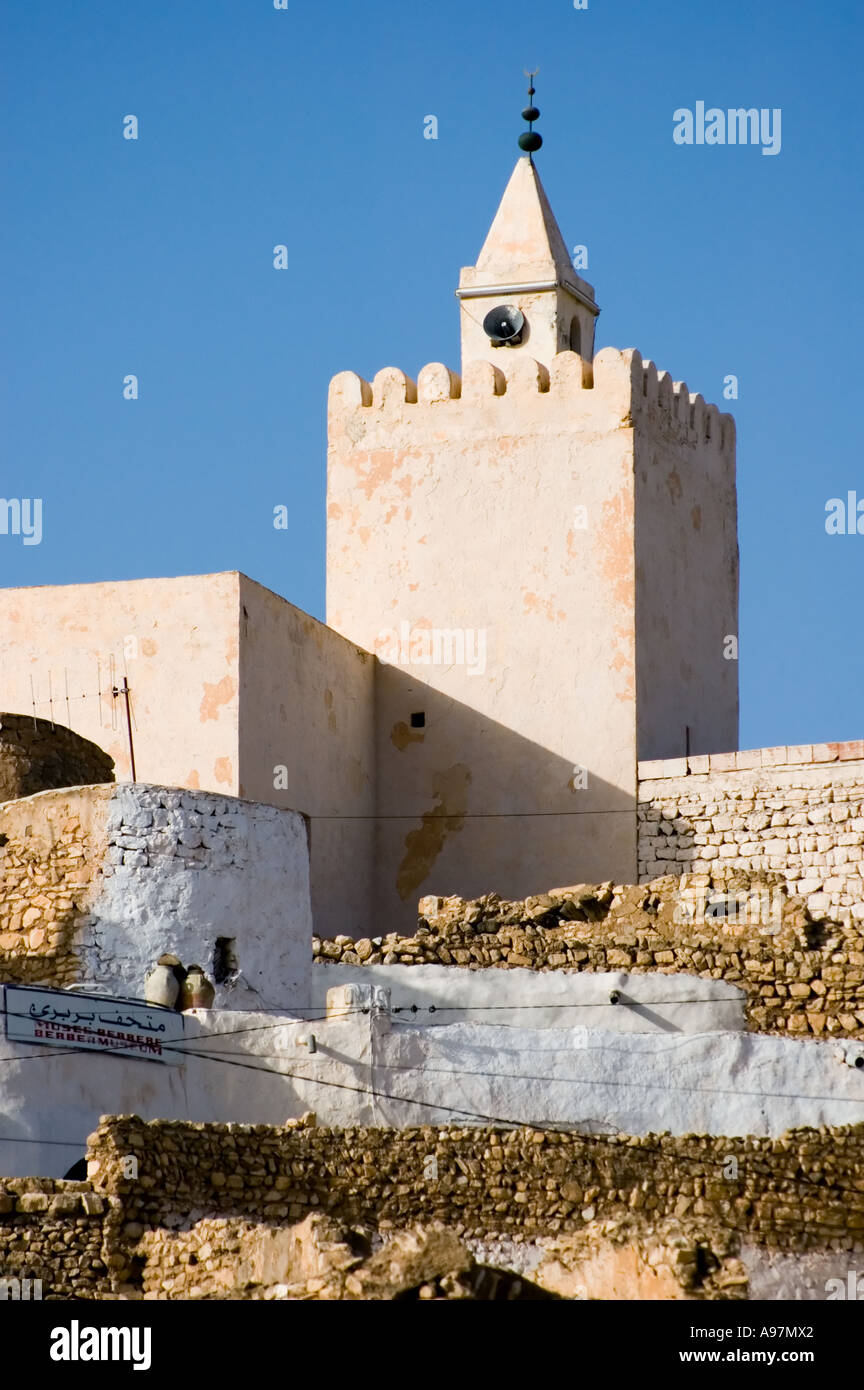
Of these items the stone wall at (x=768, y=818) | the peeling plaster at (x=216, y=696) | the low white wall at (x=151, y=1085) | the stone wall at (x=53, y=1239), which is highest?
the peeling plaster at (x=216, y=696)

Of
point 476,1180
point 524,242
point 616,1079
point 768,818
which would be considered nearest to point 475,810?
point 768,818

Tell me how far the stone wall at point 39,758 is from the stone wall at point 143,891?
1.66 meters

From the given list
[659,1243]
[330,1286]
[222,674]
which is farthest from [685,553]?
[330,1286]

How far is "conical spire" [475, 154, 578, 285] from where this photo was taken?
102ft

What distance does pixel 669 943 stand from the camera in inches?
941

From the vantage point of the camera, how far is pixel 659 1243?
17938 millimetres

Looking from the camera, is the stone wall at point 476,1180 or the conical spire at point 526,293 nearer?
the stone wall at point 476,1180

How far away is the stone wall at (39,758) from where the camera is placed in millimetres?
23438

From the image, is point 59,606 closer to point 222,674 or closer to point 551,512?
point 222,674

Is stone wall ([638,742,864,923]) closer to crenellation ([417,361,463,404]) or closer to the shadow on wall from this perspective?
the shadow on wall

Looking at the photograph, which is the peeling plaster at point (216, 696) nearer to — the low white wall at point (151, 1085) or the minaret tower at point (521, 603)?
the minaret tower at point (521, 603)

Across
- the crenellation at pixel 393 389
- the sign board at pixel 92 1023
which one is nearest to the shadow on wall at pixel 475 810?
the crenellation at pixel 393 389

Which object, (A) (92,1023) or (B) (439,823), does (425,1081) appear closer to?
(A) (92,1023)

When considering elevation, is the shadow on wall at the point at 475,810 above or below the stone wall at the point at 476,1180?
above
